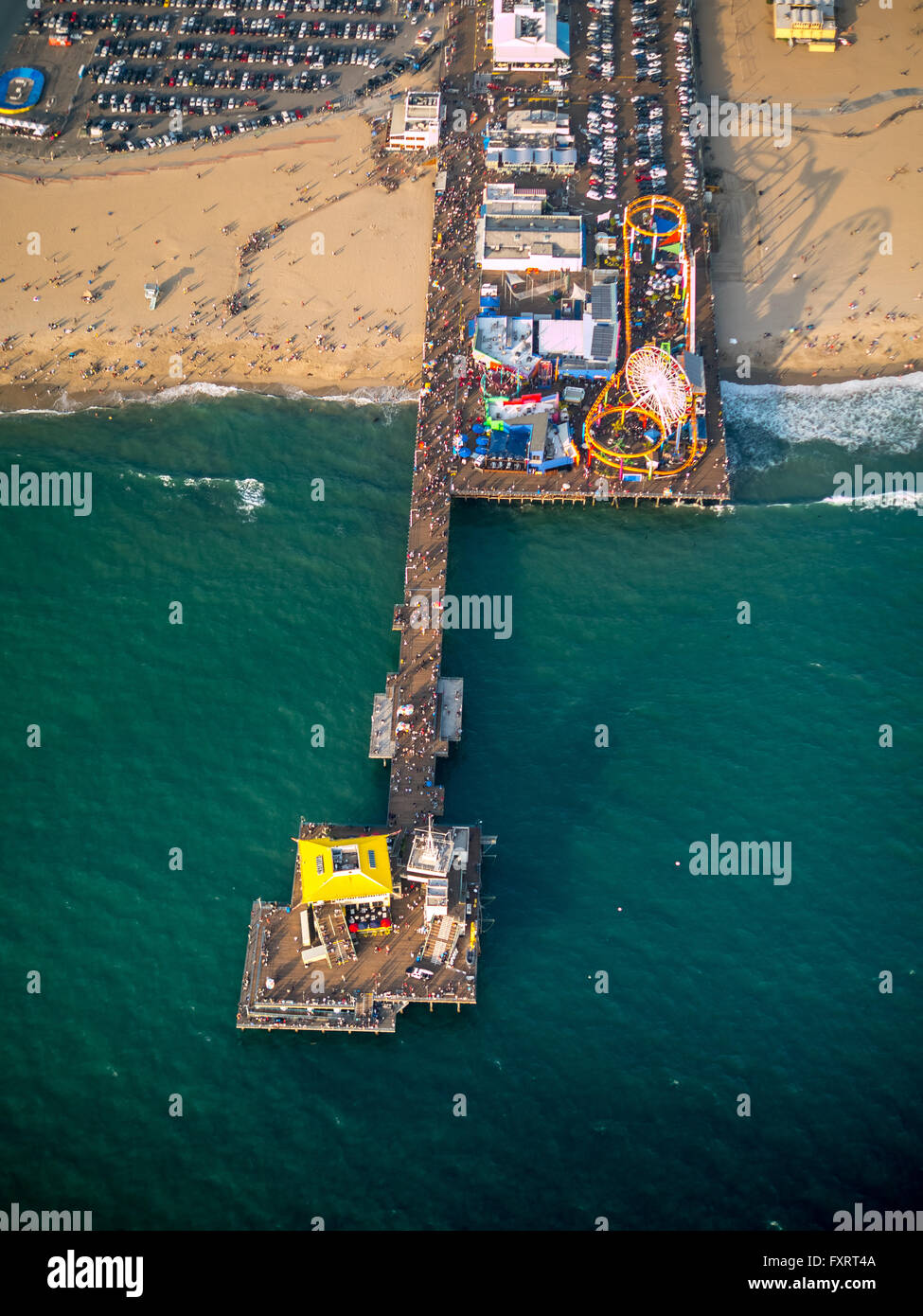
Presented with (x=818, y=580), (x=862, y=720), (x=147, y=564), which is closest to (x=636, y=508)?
(x=818, y=580)

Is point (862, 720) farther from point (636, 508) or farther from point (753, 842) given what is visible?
point (636, 508)

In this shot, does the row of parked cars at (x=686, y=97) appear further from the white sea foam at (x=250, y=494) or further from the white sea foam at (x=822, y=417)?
the white sea foam at (x=250, y=494)

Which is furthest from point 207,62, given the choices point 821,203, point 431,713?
point 431,713

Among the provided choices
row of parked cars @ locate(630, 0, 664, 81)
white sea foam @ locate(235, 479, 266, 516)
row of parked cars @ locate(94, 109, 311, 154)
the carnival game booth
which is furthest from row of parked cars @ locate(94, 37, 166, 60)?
the carnival game booth

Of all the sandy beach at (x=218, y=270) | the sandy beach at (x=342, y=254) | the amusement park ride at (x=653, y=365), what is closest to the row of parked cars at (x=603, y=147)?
the amusement park ride at (x=653, y=365)

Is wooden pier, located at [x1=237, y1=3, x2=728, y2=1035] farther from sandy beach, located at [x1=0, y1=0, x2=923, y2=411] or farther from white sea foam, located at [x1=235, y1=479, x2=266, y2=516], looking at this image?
white sea foam, located at [x1=235, y1=479, x2=266, y2=516]
